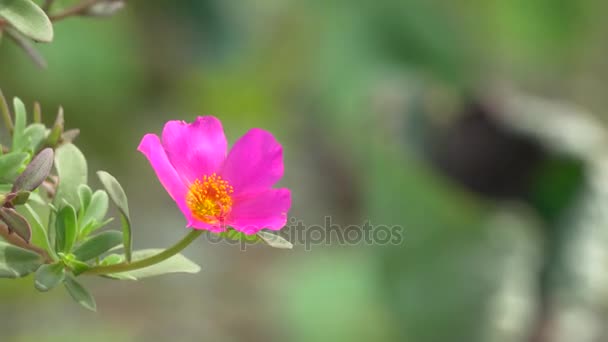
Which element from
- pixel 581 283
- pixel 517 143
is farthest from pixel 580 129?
pixel 581 283

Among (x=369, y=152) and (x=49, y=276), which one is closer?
(x=49, y=276)

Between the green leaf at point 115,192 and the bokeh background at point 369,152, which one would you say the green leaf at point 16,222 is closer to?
the green leaf at point 115,192

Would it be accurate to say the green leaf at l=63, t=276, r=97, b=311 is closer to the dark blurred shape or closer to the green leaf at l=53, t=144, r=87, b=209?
the green leaf at l=53, t=144, r=87, b=209

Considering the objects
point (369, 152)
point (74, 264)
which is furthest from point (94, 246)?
point (369, 152)

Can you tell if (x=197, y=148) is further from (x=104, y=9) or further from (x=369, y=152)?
(x=369, y=152)

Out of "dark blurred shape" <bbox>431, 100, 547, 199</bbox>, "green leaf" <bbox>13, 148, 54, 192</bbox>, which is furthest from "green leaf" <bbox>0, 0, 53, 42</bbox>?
"dark blurred shape" <bbox>431, 100, 547, 199</bbox>

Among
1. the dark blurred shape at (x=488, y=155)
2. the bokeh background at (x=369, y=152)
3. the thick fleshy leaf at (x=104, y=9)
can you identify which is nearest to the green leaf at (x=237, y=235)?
the thick fleshy leaf at (x=104, y=9)

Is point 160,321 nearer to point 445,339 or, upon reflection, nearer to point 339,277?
point 339,277
